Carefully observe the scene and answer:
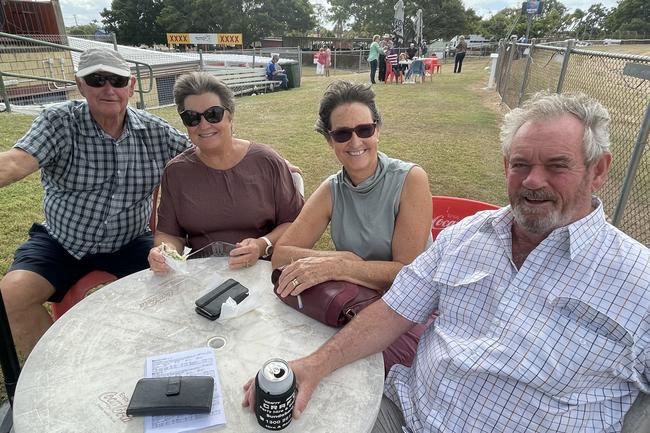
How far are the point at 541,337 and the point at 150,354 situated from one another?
4.49 feet

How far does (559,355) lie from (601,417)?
0.78 feet

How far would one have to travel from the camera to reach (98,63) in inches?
98.3

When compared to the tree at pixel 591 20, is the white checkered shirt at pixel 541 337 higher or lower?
lower

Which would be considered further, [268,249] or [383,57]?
[383,57]

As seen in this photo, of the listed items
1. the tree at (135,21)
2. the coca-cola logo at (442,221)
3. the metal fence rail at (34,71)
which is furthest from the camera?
the tree at (135,21)

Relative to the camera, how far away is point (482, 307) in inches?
59.1

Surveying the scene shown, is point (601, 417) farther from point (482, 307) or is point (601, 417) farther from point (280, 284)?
point (280, 284)

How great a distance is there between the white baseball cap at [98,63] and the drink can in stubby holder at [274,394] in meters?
2.25

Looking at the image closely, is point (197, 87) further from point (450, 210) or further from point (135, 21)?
point (135, 21)

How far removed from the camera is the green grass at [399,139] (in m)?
4.92

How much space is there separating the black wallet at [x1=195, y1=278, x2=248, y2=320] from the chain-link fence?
7.94 feet

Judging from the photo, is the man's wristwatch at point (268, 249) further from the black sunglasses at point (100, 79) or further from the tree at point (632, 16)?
the tree at point (632, 16)

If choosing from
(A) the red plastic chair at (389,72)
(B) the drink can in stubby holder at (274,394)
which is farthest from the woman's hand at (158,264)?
(A) the red plastic chair at (389,72)

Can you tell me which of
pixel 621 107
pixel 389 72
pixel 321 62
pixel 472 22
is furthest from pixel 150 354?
pixel 472 22
